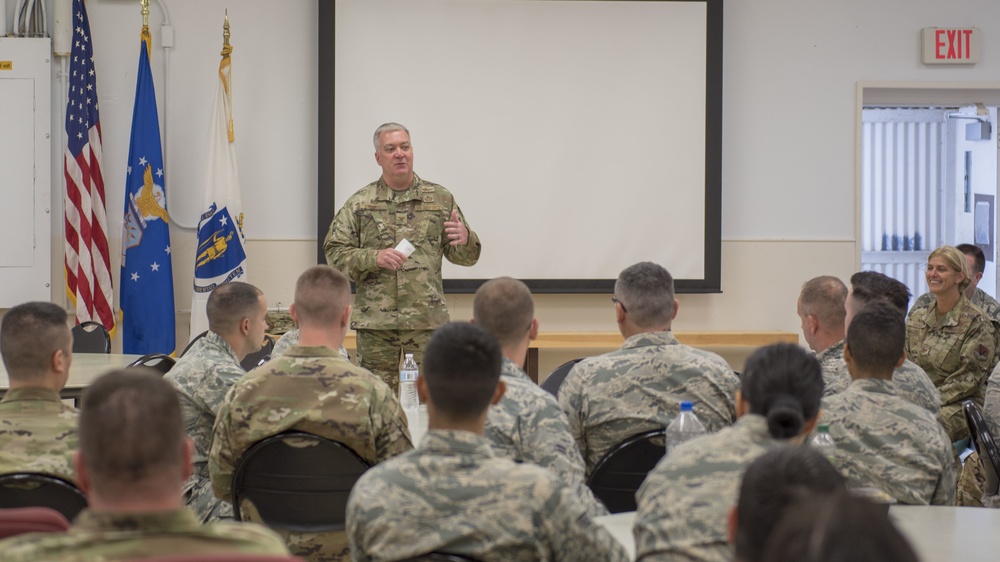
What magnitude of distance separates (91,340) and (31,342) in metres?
3.17

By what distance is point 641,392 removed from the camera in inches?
121

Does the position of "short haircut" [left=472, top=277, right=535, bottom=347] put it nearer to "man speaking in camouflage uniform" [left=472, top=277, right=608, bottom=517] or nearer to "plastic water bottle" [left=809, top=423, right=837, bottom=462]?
"man speaking in camouflage uniform" [left=472, top=277, right=608, bottom=517]

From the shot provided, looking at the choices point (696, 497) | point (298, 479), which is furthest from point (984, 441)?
point (298, 479)

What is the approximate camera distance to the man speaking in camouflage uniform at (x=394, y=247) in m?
5.19

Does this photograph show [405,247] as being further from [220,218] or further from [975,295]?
[975,295]

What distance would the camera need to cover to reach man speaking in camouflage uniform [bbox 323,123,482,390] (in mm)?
5191

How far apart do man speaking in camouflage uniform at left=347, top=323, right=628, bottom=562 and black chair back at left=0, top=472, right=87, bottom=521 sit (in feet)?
2.94

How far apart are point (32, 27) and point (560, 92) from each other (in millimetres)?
3465

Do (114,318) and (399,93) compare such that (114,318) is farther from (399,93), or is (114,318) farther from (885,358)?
(885,358)

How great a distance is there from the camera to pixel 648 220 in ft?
24.0

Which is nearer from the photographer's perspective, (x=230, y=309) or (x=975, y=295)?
(x=230, y=309)

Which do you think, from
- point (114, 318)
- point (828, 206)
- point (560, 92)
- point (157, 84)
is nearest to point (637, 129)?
point (560, 92)

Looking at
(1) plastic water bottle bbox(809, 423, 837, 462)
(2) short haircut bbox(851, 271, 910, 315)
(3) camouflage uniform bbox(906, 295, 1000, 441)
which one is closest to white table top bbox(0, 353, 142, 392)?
(1) plastic water bottle bbox(809, 423, 837, 462)

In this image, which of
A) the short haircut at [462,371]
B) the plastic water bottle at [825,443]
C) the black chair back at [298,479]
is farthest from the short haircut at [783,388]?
the black chair back at [298,479]
